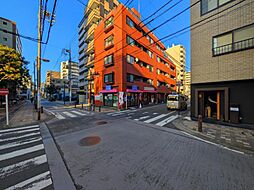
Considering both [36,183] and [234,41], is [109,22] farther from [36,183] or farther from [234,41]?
[36,183]

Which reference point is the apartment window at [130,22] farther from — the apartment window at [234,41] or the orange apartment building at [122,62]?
the apartment window at [234,41]

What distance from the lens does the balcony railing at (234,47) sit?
8.02m

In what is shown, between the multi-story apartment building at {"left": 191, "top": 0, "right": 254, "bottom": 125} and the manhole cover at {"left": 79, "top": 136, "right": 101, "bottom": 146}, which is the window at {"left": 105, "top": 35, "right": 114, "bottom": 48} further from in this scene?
the manhole cover at {"left": 79, "top": 136, "right": 101, "bottom": 146}

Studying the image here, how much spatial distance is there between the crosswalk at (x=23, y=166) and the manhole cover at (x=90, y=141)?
60.0 inches

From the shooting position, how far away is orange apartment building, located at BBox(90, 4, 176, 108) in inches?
813

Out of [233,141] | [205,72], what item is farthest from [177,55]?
[233,141]

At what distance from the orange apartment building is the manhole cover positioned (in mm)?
13423

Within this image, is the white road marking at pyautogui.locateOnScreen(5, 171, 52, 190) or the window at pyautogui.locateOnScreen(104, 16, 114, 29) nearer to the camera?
the white road marking at pyautogui.locateOnScreen(5, 171, 52, 190)

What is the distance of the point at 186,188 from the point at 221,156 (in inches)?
99.9

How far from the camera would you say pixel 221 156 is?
443 centimetres

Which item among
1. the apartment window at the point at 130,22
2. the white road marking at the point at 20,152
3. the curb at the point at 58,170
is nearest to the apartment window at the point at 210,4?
the curb at the point at 58,170

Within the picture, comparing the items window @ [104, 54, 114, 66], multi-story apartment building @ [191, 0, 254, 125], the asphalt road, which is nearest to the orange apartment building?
window @ [104, 54, 114, 66]

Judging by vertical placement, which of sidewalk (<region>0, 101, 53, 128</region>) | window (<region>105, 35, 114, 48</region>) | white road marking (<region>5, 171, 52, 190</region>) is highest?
window (<region>105, 35, 114, 48</region>)

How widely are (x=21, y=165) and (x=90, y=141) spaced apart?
2625 millimetres
